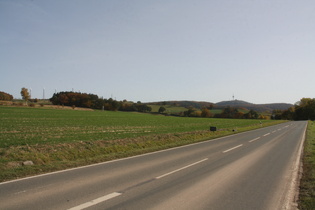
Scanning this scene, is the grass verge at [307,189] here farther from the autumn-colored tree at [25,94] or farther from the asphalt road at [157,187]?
the autumn-colored tree at [25,94]

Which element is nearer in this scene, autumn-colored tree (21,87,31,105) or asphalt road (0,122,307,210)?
asphalt road (0,122,307,210)

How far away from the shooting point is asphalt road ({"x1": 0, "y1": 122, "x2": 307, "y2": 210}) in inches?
216

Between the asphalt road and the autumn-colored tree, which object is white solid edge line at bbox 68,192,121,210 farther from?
the autumn-colored tree

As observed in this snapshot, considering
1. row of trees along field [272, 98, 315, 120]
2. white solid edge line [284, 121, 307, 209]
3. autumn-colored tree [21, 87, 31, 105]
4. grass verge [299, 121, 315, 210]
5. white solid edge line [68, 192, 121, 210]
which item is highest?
autumn-colored tree [21, 87, 31, 105]

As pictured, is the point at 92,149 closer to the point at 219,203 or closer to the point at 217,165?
the point at 217,165

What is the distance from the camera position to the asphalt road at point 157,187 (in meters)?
5.48

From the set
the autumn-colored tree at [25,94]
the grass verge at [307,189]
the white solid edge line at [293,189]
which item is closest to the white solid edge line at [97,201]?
the white solid edge line at [293,189]

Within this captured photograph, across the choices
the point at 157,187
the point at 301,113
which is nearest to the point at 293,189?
the point at 157,187

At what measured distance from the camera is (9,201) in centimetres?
535

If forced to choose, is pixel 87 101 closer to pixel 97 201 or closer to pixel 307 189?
pixel 97 201

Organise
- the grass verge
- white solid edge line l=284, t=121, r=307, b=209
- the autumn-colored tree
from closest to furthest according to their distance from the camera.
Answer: the grass verge < white solid edge line l=284, t=121, r=307, b=209 < the autumn-colored tree

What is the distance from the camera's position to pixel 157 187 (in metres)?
6.73

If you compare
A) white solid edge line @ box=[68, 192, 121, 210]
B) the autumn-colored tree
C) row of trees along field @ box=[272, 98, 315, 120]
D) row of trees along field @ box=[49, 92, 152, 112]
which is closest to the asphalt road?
white solid edge line @ box=[68, 192, 121, 210]

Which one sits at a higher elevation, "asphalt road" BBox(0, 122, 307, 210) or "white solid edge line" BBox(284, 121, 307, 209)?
"asphalt road" BBox(0, 122, 307, 210)
